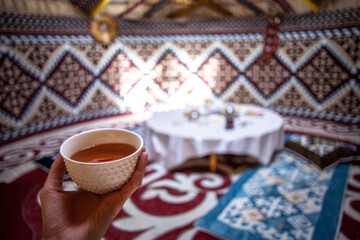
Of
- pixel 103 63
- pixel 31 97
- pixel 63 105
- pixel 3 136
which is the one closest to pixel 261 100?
pixel 103 63

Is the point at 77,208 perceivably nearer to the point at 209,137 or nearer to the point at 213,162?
the point at 209,137

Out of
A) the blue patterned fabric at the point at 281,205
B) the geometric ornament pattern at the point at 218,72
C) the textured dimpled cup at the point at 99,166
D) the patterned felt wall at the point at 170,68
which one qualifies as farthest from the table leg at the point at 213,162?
the geometric ornament pattern at the point at 218,72

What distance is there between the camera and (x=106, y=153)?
561 mm

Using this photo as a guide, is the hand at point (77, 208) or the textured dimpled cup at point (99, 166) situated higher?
the textured dimpled cup at point (99, 166)

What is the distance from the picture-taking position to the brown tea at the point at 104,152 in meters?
0.54

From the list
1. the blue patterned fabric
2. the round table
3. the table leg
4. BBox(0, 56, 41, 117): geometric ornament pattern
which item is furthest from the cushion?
BBox(0, 56, 41, 117): geometric ornament pattern

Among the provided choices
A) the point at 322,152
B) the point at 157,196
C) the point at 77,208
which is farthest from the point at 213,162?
the point at 77,208

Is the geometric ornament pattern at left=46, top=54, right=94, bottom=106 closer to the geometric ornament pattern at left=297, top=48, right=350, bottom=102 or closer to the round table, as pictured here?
the round table

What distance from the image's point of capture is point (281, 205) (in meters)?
1.93

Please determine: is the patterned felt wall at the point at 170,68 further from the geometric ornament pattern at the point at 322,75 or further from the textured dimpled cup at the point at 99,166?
the textured dimpled cup at the point at 99,166

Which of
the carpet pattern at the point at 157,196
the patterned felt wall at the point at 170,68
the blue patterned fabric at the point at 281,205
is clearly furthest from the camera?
the patterned felt wall at the point at 170,68

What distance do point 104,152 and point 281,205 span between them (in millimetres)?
1820

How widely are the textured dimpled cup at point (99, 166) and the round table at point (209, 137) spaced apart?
1521 mm

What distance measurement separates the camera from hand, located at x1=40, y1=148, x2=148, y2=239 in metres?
0.53
